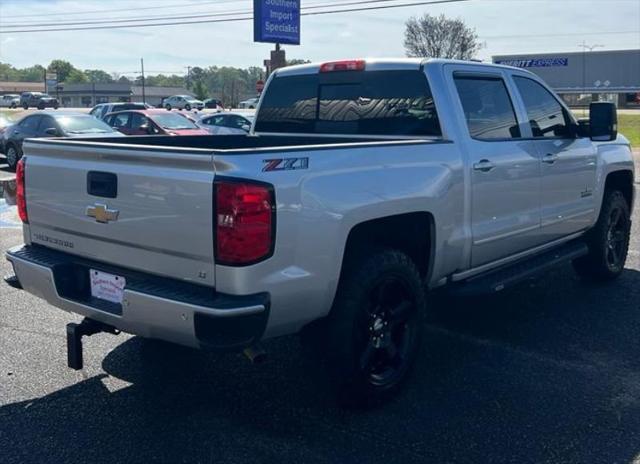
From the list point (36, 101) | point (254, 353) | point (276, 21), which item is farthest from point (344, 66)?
point (36, 101)

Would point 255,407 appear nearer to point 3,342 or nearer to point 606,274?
point 3,342

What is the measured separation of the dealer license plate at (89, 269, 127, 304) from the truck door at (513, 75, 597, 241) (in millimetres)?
3340

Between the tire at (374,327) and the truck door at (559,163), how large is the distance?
6.09 ft

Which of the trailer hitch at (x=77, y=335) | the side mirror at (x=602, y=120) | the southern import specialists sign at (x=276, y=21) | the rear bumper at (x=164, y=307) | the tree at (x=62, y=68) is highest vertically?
the tree at (x=62, y=68)

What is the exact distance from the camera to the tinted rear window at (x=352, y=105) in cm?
504

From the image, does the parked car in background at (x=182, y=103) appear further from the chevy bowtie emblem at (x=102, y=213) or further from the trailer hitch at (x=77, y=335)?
the chevy bowtie emblem at (x=102, y=213)

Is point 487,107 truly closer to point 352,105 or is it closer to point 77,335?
point 352,105

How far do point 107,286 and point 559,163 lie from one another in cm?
370

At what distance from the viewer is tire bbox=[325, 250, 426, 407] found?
402 cm

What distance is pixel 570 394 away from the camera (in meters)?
4.51

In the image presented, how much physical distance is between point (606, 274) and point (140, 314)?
16.0ft

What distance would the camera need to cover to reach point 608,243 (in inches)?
278

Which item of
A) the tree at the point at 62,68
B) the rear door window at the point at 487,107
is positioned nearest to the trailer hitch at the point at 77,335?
the rear door window at the point at 487,107

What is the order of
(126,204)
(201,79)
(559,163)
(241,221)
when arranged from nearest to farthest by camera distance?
(241,221) → (126,204) → (559,163) → (201,79)
